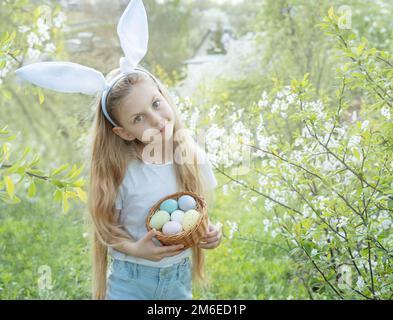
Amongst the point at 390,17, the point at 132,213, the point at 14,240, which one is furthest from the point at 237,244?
the point at 390,17

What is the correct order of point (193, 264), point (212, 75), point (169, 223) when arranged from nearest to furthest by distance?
point (169, 223)
point (193, 264)
point (212, 75)

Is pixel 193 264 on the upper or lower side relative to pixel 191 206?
lower

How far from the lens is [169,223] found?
1.30 metres

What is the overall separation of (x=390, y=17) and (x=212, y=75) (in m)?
1.08

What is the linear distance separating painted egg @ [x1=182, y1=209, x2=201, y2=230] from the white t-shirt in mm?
138

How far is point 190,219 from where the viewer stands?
4.26 ft

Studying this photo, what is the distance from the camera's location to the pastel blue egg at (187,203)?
4.40 feet

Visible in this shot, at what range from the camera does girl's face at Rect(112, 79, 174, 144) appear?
1362 mm

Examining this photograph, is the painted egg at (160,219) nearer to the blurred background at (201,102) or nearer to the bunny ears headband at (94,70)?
the bunny ears headband at (94,70)

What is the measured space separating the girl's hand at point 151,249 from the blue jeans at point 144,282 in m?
0.10

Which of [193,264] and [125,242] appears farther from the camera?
[193,264]

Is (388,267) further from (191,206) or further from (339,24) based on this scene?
(339,24)

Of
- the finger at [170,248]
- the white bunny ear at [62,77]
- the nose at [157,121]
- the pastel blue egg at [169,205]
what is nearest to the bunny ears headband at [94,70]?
the white bunny ear at [62,77]
